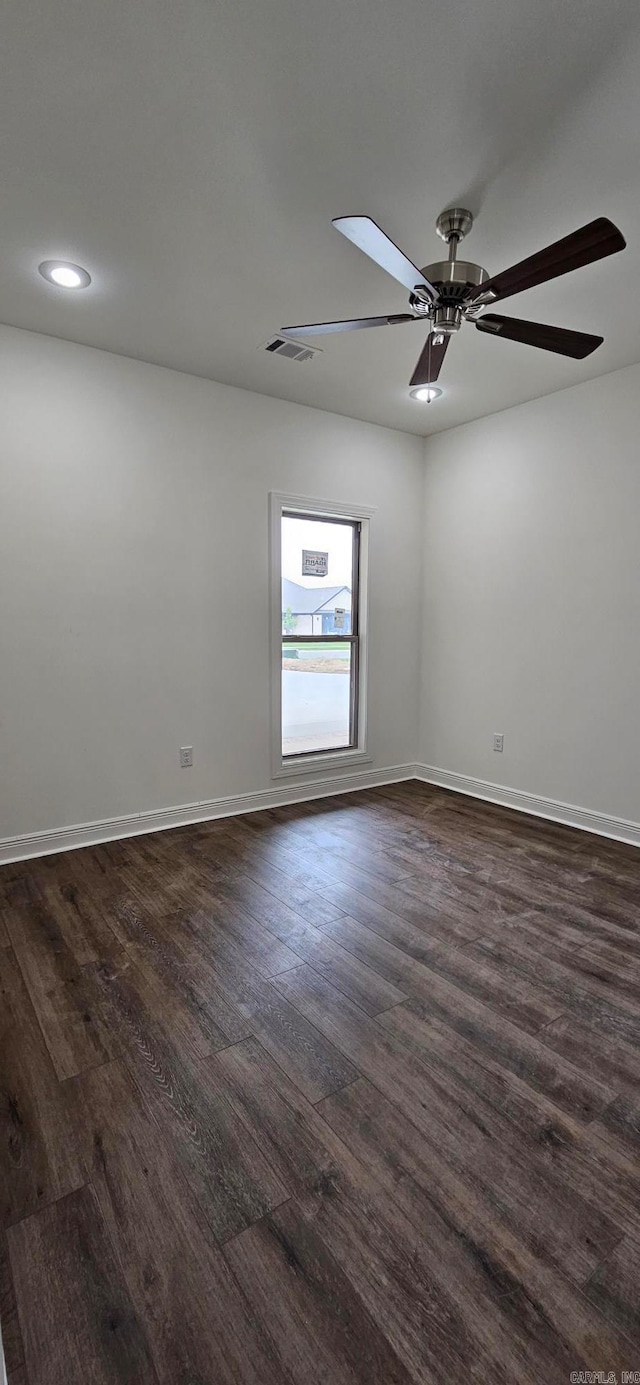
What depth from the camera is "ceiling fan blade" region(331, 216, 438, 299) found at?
5.03 ft

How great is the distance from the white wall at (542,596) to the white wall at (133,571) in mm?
1013

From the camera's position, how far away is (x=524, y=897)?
9.14ft

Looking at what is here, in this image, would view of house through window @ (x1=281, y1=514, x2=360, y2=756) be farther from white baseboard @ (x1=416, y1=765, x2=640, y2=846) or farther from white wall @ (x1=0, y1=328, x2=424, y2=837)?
white baseboard @ (x1=416, y1=765, x2=640, y2=846)

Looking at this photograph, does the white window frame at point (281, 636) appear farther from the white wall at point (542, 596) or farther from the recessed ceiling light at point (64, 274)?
the recessed ceiling light at point (64, 274)

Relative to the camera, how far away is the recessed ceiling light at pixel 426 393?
3.59 metres

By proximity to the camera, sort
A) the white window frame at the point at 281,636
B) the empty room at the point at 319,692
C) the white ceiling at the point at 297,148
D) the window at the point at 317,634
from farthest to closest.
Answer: the window at the point at 317,634 → the white window frame at the point at 281,636 → the white ceiling at the point at 297,148 → the empty room at the point at 319,692

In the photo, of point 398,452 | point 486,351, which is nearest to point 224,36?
point 486,351

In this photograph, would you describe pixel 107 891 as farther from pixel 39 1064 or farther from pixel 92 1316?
pixel 92 1316

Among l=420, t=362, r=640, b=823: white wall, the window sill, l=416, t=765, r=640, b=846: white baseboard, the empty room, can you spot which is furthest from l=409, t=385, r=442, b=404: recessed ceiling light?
l=416, t=765, r=640, b=846: white baseboard

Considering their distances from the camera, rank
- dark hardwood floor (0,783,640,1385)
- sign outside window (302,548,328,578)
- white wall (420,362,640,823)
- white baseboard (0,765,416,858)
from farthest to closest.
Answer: sign outside window (302,548,328,578) < white wall (420,362,640,823) < white baseboard (0,765,416,858) < dark hardwood floor (0,783,640,1385)

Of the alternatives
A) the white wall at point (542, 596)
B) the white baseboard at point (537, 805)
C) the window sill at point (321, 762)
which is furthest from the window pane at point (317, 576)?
the white baseboard at point (537, 805)

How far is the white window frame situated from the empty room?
4cm

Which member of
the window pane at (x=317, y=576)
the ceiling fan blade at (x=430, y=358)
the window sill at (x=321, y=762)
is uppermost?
the ceiling fan blade at (x=430, y=358)

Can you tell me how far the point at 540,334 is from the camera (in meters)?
2.12
